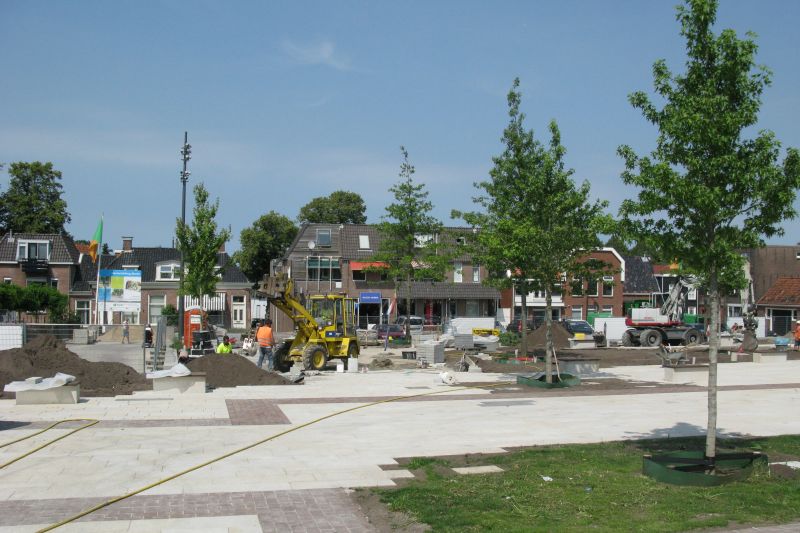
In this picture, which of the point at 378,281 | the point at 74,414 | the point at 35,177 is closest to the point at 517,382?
the point at 74,414

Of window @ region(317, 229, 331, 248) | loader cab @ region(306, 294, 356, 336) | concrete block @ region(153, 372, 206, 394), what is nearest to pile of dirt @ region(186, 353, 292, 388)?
concrete block @ region(153, 372, 206, 394)

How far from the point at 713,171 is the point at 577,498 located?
476cm

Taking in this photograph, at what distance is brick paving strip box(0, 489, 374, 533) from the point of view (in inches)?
322

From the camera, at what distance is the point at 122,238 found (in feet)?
218

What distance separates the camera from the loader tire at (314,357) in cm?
2715

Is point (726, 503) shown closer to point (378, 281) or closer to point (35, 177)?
point (378, 281)

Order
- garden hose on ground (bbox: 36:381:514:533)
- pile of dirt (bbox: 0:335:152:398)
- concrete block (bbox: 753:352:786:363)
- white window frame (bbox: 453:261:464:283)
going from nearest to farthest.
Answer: garden hose on ground (bbox: 36:381:514:533) < pile of dirt (bbox: 0:335:152:398) < concrete block (bbox: 753:352:786:363) < white window frame (bbox: 453:261:464:283)

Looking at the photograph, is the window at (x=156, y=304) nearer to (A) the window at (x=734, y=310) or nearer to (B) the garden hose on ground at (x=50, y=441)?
(B) the garden hose on ground at (x=50, y=441)

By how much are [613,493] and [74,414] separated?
475 inches

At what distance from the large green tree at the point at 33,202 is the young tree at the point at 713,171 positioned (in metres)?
74.6

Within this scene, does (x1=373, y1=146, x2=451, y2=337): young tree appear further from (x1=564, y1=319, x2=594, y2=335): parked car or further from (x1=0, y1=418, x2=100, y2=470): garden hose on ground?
(x1=0, y1=418, x2=100, y2=470): garden hose on ground

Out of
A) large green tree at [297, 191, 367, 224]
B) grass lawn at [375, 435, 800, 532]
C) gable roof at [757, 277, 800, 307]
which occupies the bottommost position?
grass lawn at [375, 435, 800, 532]

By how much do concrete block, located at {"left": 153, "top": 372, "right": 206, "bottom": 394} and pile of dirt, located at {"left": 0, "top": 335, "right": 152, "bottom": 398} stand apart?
2.19 feet

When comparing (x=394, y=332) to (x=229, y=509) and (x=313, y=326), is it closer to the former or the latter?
(x=313, y=326)
